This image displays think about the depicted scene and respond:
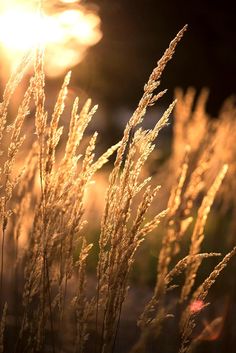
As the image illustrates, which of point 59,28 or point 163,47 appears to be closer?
point 59,28

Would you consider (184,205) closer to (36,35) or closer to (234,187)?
(36,35)

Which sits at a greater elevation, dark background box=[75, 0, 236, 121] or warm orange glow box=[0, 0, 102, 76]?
dark background box=[75, 0, 236, 121]

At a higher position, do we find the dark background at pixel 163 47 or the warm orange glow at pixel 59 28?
the dark background at pixel 163 47

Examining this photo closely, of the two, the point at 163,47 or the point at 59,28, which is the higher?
the point at 163,47

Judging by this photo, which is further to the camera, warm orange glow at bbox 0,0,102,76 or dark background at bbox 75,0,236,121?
dark background at bbox 75,0,236,121

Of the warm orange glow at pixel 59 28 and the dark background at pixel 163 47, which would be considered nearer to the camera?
the warm orange glow at pixel 59 28
